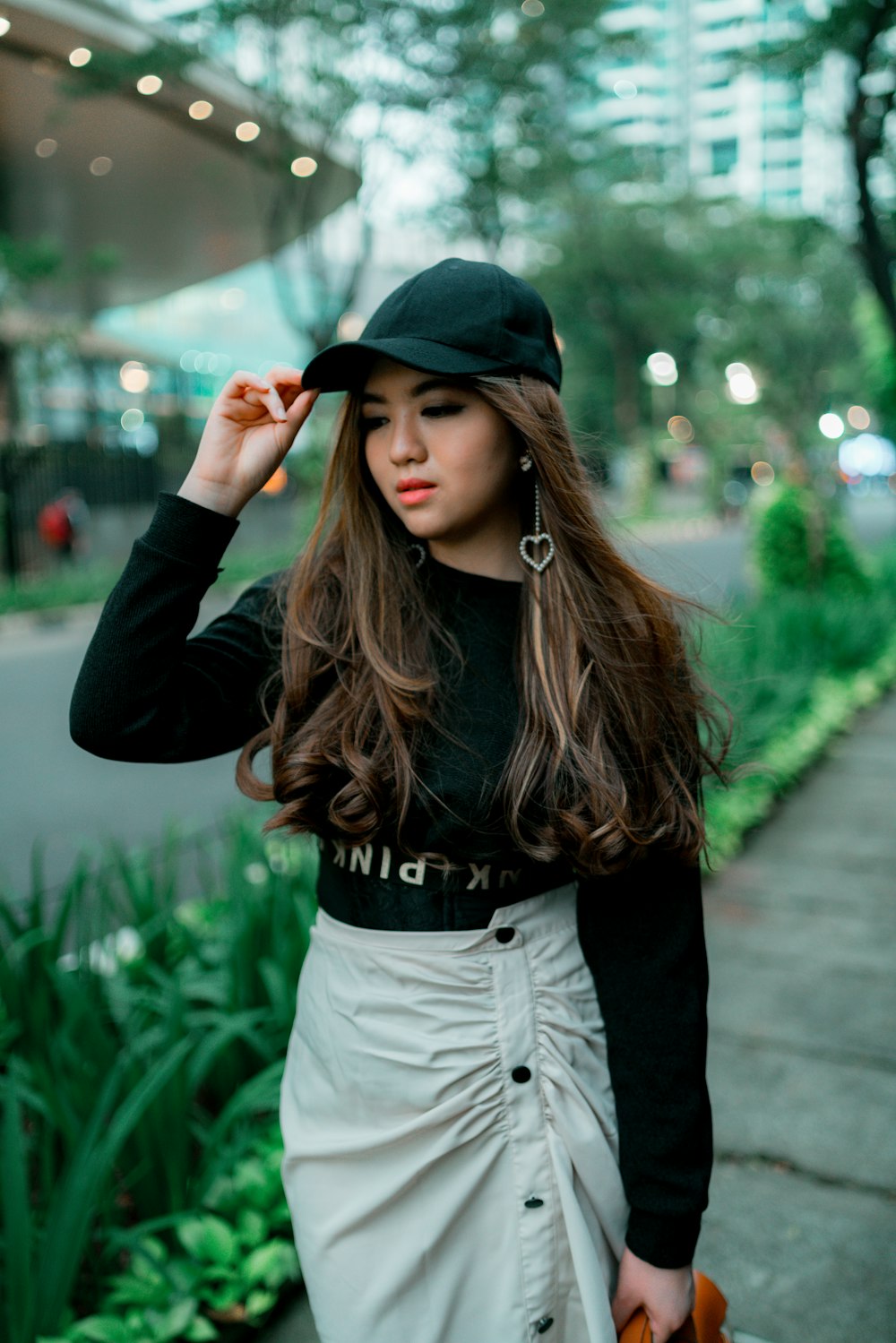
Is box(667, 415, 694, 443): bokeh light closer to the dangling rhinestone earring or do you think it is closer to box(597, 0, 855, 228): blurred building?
box(597, 0, 855, 228): blurred building

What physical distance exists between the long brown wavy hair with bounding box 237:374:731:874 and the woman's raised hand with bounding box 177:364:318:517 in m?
0.13

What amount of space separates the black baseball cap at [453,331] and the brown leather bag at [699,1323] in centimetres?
115

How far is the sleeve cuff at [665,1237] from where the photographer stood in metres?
1.36

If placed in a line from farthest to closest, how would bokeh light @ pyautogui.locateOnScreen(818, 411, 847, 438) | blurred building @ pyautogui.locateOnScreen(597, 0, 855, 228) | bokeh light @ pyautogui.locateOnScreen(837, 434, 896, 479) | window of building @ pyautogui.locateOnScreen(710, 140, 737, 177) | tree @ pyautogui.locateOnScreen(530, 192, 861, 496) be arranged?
window of building @ pyautogui.locateOnScreen(710, 140, 737, 177) → bokeh light @ pyautogui.locateOnScreen(837, 434, 896, 479) → tree @ pyautogui.locateOnScreen(530, 192, 861, 496) → bokeh light @ pyautogui.locateOnScreen(818, 411, 847, 438) → blurred building @ pyautogui.locateOnScreen(597, 0, 855, 228)

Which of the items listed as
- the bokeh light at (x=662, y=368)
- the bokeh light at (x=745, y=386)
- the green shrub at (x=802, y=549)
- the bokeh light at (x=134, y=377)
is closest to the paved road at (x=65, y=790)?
the green shrub at (x=802, y=549)

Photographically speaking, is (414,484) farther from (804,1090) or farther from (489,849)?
(804,1090)

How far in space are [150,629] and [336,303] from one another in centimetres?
1604

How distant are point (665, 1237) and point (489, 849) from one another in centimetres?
50

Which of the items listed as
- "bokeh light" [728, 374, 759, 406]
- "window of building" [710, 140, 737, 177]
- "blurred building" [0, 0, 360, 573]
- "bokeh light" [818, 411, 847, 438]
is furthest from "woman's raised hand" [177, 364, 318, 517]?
"window of building" [710, 140, 737, 177]

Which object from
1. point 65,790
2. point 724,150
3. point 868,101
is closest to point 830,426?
point 868,101

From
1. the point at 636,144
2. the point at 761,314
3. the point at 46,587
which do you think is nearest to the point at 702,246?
the point at 761,314

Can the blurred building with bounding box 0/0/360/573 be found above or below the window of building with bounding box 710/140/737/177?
below

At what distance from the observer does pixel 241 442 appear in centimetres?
141

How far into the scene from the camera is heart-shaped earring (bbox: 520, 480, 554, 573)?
1.49m
